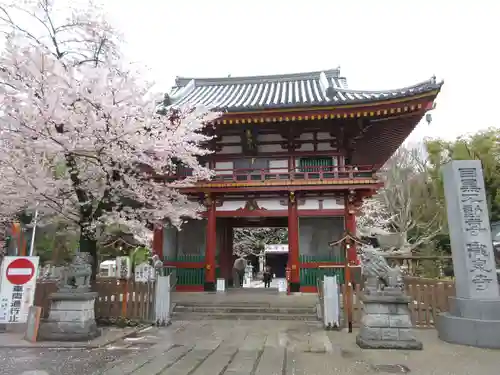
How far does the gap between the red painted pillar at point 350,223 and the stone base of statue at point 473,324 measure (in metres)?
6.68

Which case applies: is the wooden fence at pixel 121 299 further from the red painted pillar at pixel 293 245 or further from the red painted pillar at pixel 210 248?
the red painted pillar at pixel 293 245

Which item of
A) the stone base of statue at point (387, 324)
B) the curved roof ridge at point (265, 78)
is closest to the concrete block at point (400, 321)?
the stone base of statue at point (387, 324)

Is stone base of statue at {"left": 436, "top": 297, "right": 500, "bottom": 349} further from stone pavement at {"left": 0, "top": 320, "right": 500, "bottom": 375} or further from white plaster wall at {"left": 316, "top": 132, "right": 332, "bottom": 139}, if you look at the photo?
white plaster wall at {"left": 316, "top": 132, "right": 332, "bottom": 139}

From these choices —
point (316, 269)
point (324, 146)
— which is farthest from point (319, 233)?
point (324, 146)

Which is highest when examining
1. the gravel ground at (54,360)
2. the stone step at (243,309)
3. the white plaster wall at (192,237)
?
the white plaster wall at (192,237)

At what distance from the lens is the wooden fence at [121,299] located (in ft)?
33.4

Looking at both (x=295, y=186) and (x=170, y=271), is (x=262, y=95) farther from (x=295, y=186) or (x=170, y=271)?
(x=170, y=271)

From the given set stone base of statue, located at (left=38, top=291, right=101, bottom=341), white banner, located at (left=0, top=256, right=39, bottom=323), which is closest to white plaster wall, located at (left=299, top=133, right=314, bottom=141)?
stone base of statue, located at (left=38, top=291, right=101, bottom=341)

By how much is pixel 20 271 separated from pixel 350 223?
1193 centimetres

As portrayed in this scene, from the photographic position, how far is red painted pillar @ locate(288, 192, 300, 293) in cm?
1484

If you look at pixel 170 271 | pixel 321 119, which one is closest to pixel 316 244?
pixel 321 119

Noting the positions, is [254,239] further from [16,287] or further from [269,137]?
[16,287]

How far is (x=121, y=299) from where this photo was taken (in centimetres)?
1027

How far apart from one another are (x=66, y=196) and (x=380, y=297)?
8.86 meters
